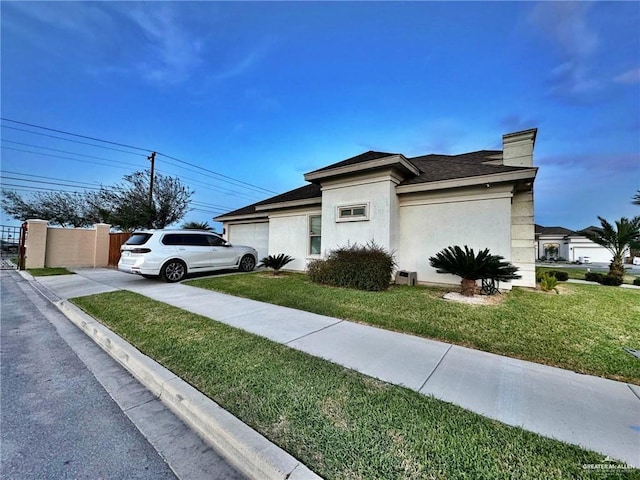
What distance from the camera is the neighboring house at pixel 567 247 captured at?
27.2 meters

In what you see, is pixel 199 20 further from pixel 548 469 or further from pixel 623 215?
pixel 623 215

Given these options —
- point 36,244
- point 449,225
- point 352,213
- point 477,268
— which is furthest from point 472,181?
point 36,244

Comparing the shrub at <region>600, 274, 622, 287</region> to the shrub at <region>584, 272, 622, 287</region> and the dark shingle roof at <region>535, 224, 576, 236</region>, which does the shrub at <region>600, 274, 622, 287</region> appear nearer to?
the shrub at <region>584, 272, 622, 287</region>

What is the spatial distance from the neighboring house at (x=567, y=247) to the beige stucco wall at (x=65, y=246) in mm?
38383

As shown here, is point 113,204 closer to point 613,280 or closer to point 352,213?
point 352,213

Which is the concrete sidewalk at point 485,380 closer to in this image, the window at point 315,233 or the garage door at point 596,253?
the window at point 315,233

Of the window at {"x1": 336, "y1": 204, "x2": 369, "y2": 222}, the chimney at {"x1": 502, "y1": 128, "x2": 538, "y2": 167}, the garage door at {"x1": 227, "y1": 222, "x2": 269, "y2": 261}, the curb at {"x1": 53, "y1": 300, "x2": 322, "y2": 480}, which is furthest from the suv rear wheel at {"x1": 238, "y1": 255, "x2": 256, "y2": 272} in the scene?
the chimney at {"x1": 502, "y1": 128, "x2": 538, "y2": 167}

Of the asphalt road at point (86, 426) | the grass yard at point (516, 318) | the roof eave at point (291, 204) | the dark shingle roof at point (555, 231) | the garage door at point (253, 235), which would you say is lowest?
the asphalt road at point (86, 426)

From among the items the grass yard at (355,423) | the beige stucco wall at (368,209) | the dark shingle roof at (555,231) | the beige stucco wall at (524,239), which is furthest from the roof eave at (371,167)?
the dark shingle roof at (555,231)

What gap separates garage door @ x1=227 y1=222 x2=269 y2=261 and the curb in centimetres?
1042

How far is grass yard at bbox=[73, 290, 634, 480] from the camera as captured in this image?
1.70m

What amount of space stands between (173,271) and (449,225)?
939 cm

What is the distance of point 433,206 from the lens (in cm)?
863

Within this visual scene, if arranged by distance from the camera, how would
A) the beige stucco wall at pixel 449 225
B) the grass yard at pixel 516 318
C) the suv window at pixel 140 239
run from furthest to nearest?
the suv window at pixel 140 239
the beige stucco wall at pixel 449 225
the grass yard at pixel 516 318
